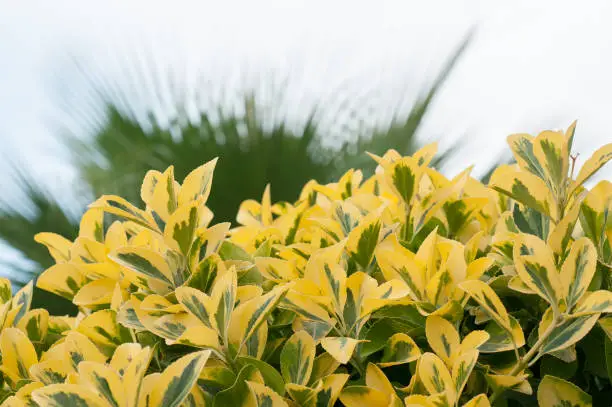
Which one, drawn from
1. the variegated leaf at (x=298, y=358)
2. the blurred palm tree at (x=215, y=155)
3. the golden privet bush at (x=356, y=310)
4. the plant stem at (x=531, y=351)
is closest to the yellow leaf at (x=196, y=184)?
the golden privet bush at (x=356, y=310)

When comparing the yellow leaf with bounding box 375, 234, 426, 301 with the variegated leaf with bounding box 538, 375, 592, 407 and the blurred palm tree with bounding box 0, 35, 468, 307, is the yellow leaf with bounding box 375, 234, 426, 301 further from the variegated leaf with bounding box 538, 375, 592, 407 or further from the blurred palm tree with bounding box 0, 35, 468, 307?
the blurred palm tree with bounding box 0, 35, 468, 307


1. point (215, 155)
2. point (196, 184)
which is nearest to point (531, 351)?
point (196, 184)

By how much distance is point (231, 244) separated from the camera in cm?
76

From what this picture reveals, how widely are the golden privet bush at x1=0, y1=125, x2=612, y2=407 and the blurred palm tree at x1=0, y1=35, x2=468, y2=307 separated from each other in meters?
1.35

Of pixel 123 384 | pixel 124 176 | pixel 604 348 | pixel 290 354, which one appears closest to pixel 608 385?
pixel 604 348

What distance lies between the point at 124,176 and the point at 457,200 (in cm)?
159

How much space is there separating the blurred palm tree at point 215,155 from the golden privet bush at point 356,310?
Answer: 1347mm

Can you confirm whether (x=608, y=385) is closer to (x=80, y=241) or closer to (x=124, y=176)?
(x=80, y=241)

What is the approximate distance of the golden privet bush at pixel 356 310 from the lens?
583mm

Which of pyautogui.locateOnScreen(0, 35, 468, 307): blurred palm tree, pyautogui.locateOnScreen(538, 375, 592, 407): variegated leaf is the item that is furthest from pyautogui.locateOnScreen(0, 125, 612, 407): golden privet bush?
pyautogui.locateOnScreen(0, 35, 468, 307): blurred palm tree

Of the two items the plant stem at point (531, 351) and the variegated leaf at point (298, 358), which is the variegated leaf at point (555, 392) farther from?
the variegated leaf at point (298, 358)

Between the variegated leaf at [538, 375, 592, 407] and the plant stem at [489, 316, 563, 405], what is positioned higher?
the plant stem at [489, 316, 563, 405]

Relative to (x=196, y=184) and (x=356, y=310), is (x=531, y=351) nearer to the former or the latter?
(x=356, y=310)

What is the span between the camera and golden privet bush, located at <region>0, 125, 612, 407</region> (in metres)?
0.58
